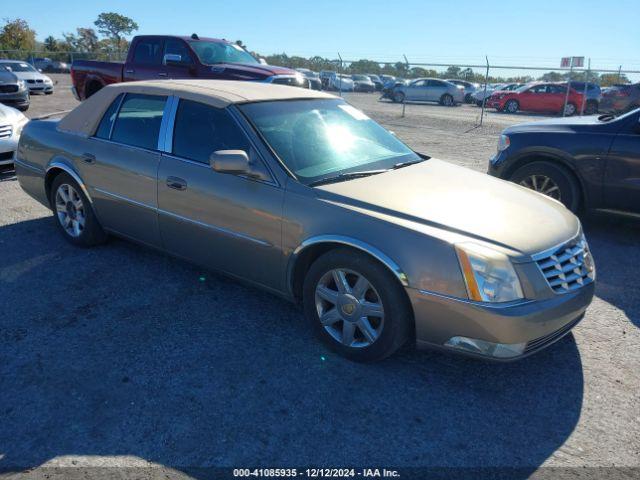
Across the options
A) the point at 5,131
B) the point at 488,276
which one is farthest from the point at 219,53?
the point at 488,276

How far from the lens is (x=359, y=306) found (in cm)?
324

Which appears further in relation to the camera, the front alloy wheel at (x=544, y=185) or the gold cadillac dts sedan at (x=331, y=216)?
the front alloy wheel at (x=544, y=185)

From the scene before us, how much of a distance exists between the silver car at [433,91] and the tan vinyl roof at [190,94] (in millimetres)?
25828

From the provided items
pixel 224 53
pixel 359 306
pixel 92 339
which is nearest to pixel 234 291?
pixel 92 339

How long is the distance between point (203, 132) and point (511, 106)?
24.0 m

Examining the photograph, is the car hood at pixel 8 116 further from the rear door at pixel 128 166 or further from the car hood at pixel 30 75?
the car hood at pixel 30 75

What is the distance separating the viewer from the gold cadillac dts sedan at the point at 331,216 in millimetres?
2912

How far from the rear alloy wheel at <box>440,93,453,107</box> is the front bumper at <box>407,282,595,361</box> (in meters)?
28.0

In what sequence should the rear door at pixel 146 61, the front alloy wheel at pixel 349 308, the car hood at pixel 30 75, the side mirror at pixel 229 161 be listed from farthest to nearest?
the car hood at pixel 30 75 → the rear door at pixel 146 61 → the side mirror at pixel 229 161 → the front alloy wheel at pixel 349 308

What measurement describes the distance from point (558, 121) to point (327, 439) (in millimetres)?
5267

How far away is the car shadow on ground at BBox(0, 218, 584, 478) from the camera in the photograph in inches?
103

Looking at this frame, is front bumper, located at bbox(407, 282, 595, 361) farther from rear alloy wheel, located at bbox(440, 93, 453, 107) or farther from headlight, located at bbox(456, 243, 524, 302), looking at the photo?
rear alloy wheel, located at bbox(440, 93, 453, 107)

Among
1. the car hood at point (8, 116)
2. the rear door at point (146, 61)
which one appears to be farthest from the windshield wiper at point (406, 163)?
the rear door at point (146, 61)

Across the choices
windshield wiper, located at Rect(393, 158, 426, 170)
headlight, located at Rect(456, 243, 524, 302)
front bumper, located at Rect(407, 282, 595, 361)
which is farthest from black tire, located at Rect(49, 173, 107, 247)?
headlight, located at Rect(456, 243, 524, 302)
